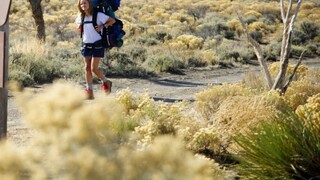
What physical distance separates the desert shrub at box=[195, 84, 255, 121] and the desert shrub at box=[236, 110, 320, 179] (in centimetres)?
227

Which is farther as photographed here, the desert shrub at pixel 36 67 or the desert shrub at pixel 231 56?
the desert shrub at pixel 231 56

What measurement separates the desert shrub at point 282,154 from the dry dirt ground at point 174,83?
11.4 ft

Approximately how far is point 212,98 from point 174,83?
553 cm

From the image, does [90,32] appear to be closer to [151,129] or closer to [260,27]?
[151,129]

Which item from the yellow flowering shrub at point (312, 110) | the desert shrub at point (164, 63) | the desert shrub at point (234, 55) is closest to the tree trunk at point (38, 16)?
the desert shrub at point (164, 63)

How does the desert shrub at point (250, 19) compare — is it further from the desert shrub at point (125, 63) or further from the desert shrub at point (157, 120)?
the desert shrub at point (157, 120)

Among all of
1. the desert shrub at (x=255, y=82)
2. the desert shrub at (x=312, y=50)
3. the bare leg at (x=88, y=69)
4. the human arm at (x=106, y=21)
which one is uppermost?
the human arm at (x=106, y=21)

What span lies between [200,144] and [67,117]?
11.2 feet

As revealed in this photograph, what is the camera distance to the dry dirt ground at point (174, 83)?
34.8ft

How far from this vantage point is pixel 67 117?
283cm

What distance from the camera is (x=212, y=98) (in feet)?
26.0

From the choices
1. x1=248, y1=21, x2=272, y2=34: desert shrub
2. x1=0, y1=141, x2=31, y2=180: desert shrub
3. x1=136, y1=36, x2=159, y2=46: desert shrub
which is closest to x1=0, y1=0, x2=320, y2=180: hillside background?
x1=0, y1=141, x2=31, y2=180: desert shrub

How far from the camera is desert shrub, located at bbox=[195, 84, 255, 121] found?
7.54m

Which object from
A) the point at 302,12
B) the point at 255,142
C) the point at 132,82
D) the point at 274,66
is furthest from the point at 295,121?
the point at 302,12
